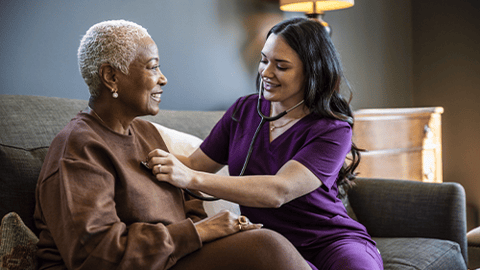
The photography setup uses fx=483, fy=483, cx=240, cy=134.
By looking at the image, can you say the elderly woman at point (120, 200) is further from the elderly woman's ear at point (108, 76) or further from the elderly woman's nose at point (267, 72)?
the elderly woman's nose at point (267, 72)

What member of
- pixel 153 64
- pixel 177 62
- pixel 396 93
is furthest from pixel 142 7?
pixel 396 93

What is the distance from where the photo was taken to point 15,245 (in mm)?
1085

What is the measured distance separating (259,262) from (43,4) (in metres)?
1.31

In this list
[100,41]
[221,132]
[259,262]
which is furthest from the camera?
[221,132]

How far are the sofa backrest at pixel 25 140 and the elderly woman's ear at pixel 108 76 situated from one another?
29cm

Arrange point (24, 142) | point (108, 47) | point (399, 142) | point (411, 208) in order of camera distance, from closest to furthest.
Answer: point (108, 47)
point (24, 142)
point (411, 208)
point (399, 142)

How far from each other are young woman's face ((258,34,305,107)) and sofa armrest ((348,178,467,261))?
2.60 feet

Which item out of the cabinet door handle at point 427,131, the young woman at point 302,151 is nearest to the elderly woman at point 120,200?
the young woman at point 302,151

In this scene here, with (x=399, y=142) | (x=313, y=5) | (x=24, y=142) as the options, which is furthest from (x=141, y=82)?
(x=399, y=142)

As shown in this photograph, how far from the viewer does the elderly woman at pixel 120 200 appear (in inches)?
38.0

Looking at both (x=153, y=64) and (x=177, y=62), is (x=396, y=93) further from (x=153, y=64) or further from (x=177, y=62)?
(x=153, y=64)

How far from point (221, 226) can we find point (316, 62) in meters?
0.67

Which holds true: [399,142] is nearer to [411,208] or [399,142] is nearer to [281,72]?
[411,208]

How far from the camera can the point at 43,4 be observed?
176cm
